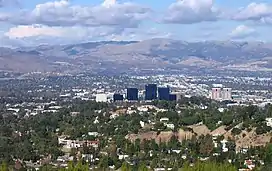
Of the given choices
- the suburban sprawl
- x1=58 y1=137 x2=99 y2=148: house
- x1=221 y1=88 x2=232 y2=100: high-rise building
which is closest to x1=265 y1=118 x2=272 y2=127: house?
the suburban sprawl

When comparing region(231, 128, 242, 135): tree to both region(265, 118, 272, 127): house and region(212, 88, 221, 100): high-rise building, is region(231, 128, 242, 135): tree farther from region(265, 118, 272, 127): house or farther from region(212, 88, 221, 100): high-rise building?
region(212, 88, 221, 100): high-rise building

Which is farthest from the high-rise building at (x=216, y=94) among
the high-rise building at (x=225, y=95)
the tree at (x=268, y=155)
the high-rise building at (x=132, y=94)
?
the tree at (x=268, y=155)

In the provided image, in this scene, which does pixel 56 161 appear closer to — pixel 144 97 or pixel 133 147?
pixel 133 147

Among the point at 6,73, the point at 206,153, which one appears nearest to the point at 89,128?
the point at 206,153

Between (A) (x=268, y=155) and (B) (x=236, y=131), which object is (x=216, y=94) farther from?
(A) (x=268, y=155)

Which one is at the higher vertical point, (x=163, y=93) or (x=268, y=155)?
(x=163, y=93)

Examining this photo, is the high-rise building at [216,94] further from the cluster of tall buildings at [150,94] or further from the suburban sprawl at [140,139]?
the suburban sprawl at [140,139]

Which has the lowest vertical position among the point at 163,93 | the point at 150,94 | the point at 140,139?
the point at 140,139

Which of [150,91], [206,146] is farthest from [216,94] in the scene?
[206,146]

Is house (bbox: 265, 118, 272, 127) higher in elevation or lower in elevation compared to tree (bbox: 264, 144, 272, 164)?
higher

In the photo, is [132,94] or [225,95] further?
[225,95]

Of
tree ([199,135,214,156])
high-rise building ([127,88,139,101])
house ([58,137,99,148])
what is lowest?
house ([58,137,99,148])
